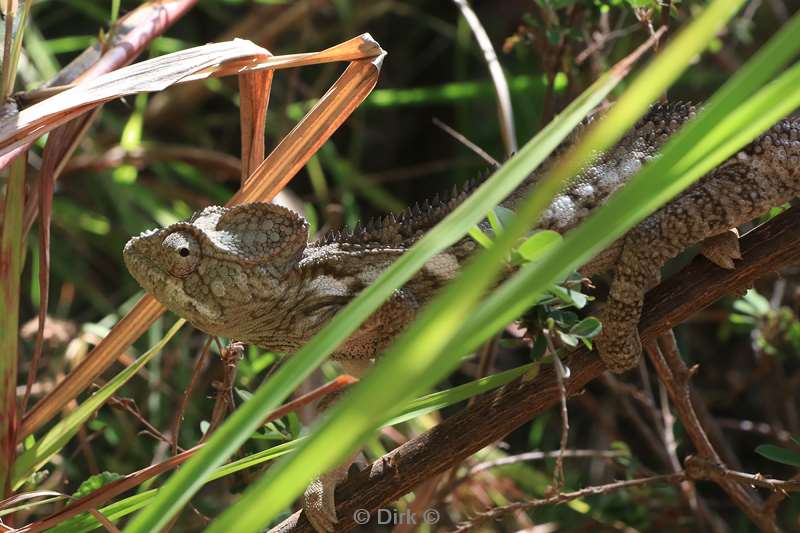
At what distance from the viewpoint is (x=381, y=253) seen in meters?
1.36

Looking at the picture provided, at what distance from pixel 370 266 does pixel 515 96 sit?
163 cm

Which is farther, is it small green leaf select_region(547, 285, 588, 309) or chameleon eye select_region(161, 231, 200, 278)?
chameleon eye select_region(161, 231, 200, 278)

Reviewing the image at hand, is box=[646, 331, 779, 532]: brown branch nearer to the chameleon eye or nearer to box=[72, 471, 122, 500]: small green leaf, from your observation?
the chameleon eye

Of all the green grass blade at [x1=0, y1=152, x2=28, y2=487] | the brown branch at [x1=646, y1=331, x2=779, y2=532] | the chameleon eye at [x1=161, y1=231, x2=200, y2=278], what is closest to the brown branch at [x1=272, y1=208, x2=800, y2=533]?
the brown branch at [x1=646, y1=331, x2=779, y2=532]

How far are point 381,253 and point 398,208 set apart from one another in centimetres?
154

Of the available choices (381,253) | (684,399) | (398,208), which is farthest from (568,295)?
(398,208)

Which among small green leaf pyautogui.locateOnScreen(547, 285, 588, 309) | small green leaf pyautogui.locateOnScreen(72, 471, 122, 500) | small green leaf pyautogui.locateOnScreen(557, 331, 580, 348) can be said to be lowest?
small green leaf pyautogui.locateOnScreen(72, 471, 122, 500)

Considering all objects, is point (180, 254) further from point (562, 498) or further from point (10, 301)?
point (562, 498)

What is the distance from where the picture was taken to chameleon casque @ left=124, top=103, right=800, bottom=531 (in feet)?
4.15

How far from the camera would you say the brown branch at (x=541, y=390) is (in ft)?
4.01

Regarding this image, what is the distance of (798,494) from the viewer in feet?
7.40

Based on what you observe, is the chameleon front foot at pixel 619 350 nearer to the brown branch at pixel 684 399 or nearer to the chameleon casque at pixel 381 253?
the chameleon casque at pixel 381 253

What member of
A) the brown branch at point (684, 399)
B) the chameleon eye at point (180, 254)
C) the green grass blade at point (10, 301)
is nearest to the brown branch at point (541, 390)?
the brown branch at point (684, 399)

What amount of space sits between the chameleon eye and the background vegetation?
221 millimetres
